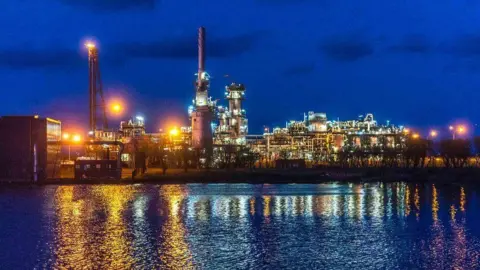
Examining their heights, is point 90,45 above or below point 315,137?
above

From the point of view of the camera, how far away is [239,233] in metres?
31.7

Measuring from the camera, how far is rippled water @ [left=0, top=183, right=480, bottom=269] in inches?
953

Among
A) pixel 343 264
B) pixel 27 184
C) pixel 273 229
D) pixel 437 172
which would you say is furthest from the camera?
pixel 437 172

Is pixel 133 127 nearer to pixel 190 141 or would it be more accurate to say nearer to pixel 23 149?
pixel 190 141

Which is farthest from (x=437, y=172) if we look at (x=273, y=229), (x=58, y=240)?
(x=58, y=240)

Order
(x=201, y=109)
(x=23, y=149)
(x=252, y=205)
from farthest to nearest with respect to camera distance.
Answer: (x=201, y=109) → (x=23, y=149) → (x=252, y=205)

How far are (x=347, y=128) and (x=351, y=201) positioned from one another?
478ft

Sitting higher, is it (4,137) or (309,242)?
(4,137)

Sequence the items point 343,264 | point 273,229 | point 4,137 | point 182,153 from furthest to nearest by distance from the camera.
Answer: point 182,153 → point 4,137 → point 273,229 → point 343,264

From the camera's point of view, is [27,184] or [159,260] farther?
[27,184]

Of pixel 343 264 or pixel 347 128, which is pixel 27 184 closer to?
pixel 343 264

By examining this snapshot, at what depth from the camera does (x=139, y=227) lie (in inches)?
1341

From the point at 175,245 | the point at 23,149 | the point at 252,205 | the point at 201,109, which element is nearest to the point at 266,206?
the point at 252,205

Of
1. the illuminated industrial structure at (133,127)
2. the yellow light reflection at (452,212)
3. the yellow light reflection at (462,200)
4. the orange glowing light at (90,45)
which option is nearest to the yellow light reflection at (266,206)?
the yellow light reflection at (452,212)
